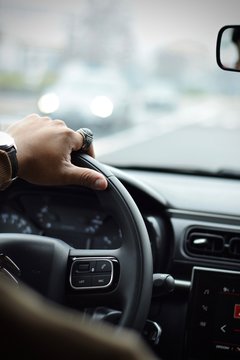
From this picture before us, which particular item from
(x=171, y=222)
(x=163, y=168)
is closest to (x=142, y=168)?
(x=163, y=168)

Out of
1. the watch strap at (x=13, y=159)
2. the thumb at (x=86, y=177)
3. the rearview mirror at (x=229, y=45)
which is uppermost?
the rearview mirror at (x=229, y=45)

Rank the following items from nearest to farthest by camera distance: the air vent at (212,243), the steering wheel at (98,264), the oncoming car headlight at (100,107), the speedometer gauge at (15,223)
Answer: the steering wheel at (98,264), the air vent at (212,243), the speedometer gauge at (15,223), the oncoming car headlight at (100,107)

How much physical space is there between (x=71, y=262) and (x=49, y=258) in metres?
0.07

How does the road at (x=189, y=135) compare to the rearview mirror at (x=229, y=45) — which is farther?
the road at (x=189, y=135)

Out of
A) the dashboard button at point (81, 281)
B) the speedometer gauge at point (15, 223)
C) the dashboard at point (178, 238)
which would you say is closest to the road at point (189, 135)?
the dashboard at point (178, 238)

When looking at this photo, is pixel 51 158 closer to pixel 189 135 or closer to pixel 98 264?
pixel 98 264

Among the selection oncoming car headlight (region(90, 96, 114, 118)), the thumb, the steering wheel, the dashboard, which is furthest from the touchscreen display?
oncoming car headlight (region(90, 96, 114, 118))

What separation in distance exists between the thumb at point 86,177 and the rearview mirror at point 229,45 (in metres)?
0.89

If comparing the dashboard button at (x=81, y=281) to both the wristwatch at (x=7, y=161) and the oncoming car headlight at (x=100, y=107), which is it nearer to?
the wristwatch at (x=7, y=161)

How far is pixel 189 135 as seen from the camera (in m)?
11.7

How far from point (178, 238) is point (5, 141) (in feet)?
3.17

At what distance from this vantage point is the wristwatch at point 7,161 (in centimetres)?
193

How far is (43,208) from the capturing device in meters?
2.78

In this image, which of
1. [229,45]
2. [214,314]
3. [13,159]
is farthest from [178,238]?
[13,159]
